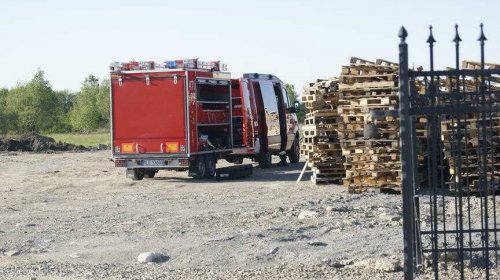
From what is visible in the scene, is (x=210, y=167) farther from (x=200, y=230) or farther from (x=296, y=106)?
(x=200, y=230)

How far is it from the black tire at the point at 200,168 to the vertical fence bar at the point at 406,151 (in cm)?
1639

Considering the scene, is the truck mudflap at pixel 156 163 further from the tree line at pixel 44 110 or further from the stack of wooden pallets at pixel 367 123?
the tree line at pixel 44 110

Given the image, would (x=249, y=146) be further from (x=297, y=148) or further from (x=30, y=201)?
(x=30, y=201)

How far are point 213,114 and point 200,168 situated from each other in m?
1.74

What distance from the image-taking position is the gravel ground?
1025 cm

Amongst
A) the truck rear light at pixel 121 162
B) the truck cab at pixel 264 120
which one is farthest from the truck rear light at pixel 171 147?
the truck cab at pixel 264 120

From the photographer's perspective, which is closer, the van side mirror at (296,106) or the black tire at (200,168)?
the black tire at (200,168)

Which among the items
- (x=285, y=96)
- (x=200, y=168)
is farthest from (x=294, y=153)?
(x=200, y=168)

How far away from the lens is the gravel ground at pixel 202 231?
33.6ft

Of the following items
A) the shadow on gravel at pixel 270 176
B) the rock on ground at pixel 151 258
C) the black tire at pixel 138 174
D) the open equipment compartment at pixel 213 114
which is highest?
the open equipment compartment at pixel 213 114

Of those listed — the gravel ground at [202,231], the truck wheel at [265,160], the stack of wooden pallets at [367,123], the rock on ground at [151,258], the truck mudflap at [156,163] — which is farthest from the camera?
the truck wheel at [265,160]

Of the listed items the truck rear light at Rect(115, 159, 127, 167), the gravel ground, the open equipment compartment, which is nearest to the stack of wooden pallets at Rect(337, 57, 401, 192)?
the gravel ground

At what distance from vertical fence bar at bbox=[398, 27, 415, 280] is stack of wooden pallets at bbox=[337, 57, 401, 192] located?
34.7ft

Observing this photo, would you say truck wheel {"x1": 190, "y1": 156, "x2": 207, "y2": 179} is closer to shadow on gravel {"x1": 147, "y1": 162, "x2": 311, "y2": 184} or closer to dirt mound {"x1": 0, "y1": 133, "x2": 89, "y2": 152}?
shadow on gravel {"x1": 147, "y1": 162, "x2": 311, "y2": 184}
